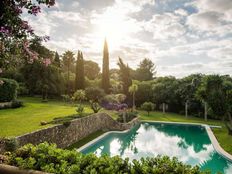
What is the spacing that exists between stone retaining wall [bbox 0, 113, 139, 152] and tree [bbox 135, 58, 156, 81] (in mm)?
33191

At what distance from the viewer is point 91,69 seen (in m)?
60.3

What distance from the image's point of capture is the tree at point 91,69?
192ft

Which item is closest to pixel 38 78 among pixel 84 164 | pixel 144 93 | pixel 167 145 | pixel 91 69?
pixel 144 93

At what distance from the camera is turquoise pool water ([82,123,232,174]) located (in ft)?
45.6

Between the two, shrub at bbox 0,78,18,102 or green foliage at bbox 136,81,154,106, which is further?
green foliage at bbox 136,81,154,106

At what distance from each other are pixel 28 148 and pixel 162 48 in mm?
19036

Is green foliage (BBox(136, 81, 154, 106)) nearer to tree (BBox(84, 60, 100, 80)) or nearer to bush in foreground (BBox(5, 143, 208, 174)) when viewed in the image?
tree (BBox(84, 60, 100, 80))

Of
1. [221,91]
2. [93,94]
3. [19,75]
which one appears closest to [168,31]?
[221,91]

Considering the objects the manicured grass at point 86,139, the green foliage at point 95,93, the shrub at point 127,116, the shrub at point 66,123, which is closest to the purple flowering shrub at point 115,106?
the shrub at point 127,116

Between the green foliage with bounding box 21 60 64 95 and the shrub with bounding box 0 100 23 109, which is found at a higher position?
the green foliage with bounding box 21 60 64 95

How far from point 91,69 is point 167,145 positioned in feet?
147

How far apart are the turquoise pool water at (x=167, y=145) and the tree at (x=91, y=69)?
3574cm

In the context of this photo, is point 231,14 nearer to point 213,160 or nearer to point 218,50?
point 218,50

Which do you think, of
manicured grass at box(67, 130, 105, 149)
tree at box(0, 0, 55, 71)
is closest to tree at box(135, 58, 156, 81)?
manicured grass at box(67, 130, 105, 149)
